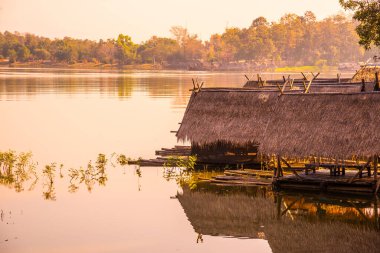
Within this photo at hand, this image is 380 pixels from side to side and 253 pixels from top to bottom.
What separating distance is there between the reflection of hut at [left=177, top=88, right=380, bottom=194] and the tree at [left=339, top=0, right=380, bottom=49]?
1048 centimetres

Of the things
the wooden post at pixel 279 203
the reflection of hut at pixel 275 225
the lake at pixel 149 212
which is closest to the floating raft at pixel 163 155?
the lake at pixel 149 212

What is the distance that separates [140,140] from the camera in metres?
34.4

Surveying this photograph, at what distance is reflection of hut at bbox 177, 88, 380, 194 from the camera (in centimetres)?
2131

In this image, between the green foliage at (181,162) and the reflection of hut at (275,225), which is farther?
the green foliage at (181,162)

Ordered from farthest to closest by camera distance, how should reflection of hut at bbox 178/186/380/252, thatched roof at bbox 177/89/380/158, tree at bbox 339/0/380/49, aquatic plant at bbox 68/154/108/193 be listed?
tree at bbox 339/0/380/49 < aquatic plant at bbox 68/154/108/193 < thatched roof at bbox 177/89/380/158 < reflection of hut at bbox 178/186/380/252

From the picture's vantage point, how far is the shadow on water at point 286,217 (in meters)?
17.3

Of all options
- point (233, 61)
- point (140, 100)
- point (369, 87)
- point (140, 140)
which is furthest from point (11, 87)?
point (233, 61)

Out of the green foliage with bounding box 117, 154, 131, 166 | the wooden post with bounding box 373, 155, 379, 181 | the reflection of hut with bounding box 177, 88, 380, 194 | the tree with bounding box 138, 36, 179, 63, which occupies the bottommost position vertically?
the green foliage with bounding box 117, 154, 131, 166

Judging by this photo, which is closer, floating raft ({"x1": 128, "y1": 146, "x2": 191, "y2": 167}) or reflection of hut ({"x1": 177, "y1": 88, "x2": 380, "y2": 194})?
reflection of hut ({"x1": 177, "y1": 88, "x2": 380, "y2": 194})

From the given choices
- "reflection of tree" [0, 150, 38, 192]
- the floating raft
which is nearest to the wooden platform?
the floating raft

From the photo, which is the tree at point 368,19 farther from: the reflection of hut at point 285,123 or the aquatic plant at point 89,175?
the aquatic plant at point 89,175

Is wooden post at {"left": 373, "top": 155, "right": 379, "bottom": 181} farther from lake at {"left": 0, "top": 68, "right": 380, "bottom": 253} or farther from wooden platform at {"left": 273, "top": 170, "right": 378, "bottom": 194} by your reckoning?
lake at {"left": 0, "top": 68, "right": 380, "bottom": 253}

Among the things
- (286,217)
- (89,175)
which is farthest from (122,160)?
(286,217)

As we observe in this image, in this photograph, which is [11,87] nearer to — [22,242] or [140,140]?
[140,140]
